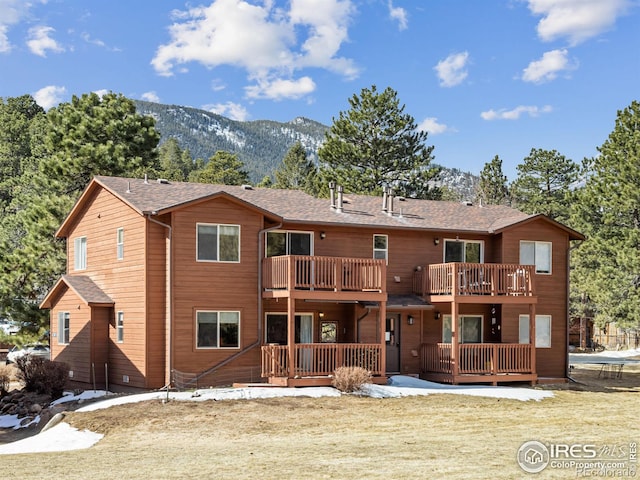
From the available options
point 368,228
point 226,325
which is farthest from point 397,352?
point 226,325

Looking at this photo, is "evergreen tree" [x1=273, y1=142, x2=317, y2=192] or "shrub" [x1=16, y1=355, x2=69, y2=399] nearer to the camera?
"shrub" [x1=16, y1=355, x2=69, y2=399]

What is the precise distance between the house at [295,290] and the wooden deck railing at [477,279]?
48 mm

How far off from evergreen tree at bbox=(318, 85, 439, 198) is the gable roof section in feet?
101

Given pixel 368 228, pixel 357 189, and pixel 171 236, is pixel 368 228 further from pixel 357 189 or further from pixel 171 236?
pixel 357 189

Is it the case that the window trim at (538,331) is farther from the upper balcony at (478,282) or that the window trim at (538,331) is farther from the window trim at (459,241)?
the window trim at (459,241)

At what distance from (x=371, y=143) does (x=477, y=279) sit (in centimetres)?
3172

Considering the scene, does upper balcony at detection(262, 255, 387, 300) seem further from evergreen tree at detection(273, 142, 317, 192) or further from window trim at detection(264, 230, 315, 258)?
evergreen tree at detection(273, 142, 317, 192)

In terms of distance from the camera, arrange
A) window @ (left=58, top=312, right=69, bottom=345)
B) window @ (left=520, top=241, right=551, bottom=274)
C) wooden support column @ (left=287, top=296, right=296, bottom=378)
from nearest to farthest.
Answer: wooden support column @ (left=287, top=296, right=296, bottom=378) → window @ (left=58, top=312, right=69, bottom=345) → window @ (left=520, top=241, right=551, bottom=274)

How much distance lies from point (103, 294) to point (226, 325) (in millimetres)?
4783

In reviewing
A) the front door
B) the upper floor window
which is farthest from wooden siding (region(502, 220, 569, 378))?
the upper floor window

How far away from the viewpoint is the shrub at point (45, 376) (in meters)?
26.8

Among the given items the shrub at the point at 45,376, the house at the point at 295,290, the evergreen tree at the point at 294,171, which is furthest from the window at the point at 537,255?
the evergreen tree at the point at 294,171

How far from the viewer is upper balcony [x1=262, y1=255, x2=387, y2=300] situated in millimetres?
26109

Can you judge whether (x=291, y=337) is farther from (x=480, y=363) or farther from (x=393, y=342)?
(x=480, y=363)
